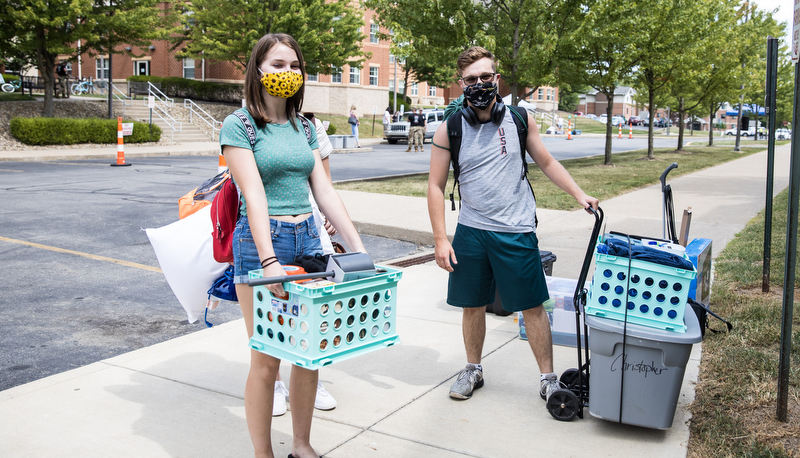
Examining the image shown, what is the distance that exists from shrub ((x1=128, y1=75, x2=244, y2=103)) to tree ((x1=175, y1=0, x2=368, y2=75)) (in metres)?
4.26

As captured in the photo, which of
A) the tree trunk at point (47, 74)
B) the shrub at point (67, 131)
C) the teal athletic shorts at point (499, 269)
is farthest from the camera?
the tree trunk at point (47, 74)

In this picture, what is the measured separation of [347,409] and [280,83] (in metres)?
1.87

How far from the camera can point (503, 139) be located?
12.3ft

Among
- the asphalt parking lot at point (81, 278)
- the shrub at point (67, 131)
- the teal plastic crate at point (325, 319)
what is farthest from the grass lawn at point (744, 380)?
the shrub at point (67, 131)

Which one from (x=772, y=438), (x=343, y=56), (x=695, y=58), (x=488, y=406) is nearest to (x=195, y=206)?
(x=488, y=406)

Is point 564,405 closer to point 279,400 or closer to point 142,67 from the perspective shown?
point 279,400

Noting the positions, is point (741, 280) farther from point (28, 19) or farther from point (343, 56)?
point (343, 56)

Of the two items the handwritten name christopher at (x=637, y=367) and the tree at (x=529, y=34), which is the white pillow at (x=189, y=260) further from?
the tree at (x=529, y=34)

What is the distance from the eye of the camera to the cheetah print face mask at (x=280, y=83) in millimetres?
2846

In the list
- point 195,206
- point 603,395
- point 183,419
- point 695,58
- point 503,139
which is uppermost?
point 695,58

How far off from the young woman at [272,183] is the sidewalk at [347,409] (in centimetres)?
49

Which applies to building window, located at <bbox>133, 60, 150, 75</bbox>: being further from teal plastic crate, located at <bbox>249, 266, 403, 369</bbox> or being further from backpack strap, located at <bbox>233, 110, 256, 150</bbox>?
teal plastic crate, located at <bbox>249, 266, 403, 369</bbox>

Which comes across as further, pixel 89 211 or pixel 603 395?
pixel 89 211

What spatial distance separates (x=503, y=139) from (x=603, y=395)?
56.7 inches
